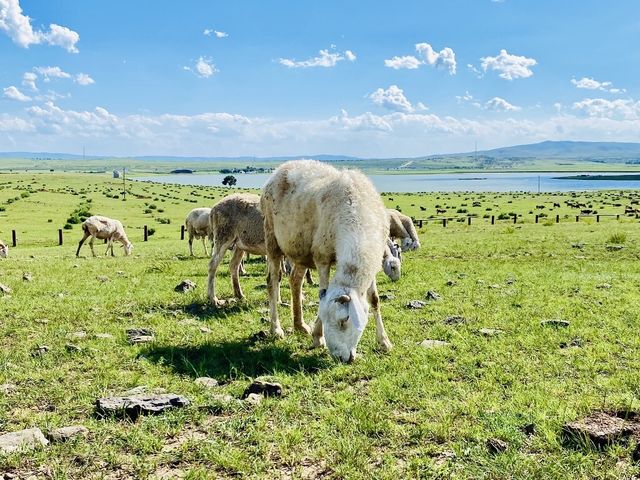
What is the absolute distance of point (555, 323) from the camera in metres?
10.2

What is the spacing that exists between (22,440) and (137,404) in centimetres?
120

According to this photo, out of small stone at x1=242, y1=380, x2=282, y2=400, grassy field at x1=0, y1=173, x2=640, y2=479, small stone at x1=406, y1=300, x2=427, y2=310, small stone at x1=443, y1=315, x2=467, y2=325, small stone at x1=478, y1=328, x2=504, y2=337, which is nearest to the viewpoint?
grassy field at x1=0, y1=173, x2=640, y2=479

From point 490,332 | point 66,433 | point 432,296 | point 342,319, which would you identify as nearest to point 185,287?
point 432,296

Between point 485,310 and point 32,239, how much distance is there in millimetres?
40109

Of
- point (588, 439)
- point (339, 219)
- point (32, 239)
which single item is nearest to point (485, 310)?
point (339, 219)

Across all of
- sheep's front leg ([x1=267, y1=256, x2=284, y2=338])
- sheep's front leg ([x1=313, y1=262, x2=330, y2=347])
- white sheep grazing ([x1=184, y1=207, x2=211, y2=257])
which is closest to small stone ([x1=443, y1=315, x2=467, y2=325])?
sheep's front leg ([x1=313, y1=262, x2=330, y2=347])

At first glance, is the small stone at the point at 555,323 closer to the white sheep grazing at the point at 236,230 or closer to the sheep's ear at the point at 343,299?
the sheep's ear at the point at 343,299

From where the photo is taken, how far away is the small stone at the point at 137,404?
6020 mm

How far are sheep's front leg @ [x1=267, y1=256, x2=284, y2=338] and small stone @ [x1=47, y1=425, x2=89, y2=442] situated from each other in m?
4.47

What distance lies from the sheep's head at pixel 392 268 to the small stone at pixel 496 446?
1051cm

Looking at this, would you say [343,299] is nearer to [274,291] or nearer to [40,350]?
[274,291]

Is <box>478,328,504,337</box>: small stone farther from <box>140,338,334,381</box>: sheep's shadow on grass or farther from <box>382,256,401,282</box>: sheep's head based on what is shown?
<box>382,256,401,282</box>: sheep's head

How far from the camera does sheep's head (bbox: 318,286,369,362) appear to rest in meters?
7.31

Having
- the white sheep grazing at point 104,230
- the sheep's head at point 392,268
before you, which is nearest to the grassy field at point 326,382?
the sheep's head at point 392,268
